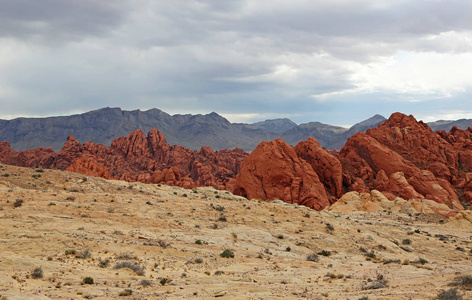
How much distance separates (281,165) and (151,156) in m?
106

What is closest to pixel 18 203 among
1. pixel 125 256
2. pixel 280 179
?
pixel 125 256

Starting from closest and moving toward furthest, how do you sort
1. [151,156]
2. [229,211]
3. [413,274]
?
[413,274], [229,211], [151,156]

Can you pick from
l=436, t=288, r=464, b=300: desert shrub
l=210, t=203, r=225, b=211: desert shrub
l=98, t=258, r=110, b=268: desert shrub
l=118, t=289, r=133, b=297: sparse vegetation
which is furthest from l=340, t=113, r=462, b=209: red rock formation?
l=118, t=289, r=133, b=297: sparse vegetation

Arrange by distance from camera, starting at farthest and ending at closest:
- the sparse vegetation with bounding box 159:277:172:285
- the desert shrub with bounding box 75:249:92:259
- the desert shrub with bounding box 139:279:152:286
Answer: the desert shrub with bounding box 75:249:92:259, the sparse vegetation with bounding box 159:277:172:285, the desert shrub with bounding box 139:279:152:286

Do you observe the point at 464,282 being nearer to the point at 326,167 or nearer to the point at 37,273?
the point at 37,273

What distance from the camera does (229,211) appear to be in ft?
118

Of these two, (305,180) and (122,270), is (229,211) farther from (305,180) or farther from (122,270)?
(305,180)

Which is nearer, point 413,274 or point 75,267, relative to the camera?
point 75,267

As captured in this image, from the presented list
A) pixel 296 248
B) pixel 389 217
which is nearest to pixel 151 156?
pixel 389 217

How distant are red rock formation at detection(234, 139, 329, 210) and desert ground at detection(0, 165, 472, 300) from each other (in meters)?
26.2

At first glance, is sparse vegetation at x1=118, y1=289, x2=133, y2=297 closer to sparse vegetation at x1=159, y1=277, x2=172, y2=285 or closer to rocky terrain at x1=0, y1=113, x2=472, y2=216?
sparse vegetation at x1=159, y1=277, x2=172, y2=285

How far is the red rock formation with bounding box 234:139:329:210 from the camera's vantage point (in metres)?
70.1

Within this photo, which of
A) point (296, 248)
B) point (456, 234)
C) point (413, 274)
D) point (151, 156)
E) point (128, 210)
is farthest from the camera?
point (151, 156)

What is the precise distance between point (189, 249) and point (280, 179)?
5115 centimetres
